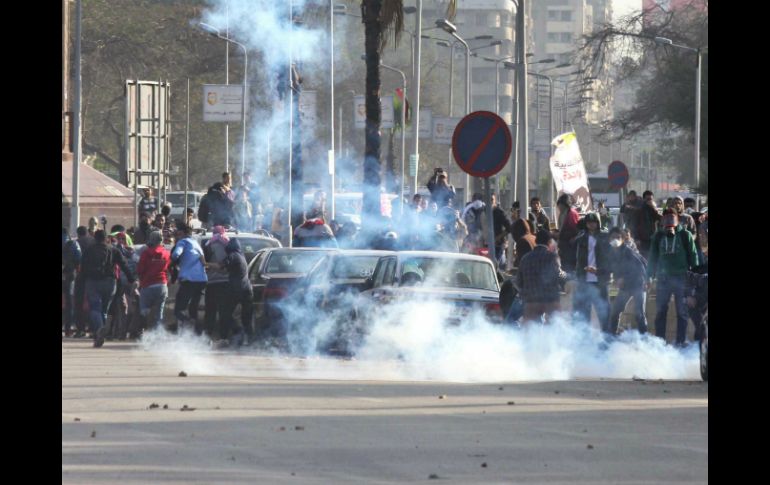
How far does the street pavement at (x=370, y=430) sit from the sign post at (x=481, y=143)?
2.53m

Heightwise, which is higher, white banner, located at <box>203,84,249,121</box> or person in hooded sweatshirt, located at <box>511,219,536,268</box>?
white banner, located at <box>203,84,249,121</box>

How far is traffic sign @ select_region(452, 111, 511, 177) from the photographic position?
17062 mm

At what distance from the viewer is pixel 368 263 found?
810 inches

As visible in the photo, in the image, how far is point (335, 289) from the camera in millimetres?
20031

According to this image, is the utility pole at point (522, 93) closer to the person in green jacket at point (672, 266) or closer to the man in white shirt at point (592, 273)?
the man in white shirt at point (592, 273)

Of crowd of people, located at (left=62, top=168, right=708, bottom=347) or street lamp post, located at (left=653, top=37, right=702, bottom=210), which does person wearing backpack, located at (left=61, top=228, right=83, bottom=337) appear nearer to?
crowd of people, located at (left=62, top=168, right=708, bottom=347)

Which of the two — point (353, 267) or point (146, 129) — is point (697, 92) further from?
point (353, 267)

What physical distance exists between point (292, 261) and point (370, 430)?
35.8 feet

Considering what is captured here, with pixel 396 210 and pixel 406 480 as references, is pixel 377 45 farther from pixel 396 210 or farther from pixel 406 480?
pixel 406 480

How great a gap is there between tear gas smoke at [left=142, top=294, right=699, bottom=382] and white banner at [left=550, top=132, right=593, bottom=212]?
8231mm

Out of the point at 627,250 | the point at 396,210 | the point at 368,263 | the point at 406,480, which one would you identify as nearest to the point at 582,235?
the point at 627,250

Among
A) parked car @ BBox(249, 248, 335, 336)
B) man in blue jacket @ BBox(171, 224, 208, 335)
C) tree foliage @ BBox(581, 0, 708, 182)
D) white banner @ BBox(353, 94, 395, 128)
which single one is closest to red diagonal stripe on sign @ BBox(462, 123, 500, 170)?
parked car @ BBox(249, 248, 335, 336)

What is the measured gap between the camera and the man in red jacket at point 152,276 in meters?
22.6
